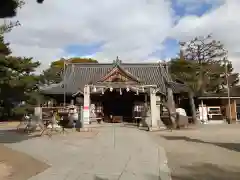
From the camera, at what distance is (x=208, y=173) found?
8.70 m

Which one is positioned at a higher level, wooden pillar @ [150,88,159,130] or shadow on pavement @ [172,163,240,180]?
wooden pillar @ [150,88,159,130]

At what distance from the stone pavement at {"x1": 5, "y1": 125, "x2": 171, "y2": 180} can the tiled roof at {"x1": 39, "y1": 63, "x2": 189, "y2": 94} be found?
745 inches

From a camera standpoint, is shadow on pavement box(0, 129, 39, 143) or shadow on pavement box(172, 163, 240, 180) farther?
shadow on pavement box(0, 129, 39, 143)

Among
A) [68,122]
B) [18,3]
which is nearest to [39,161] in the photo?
[18,3]

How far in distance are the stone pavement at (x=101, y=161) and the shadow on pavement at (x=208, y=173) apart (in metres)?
0.52

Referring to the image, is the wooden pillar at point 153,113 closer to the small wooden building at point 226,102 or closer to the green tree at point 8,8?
the small wooden building at point 226,102

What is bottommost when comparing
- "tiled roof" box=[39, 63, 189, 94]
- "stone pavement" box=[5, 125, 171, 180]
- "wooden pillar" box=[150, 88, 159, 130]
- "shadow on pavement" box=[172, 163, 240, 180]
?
"shadow on pavement" box=[172, 163, 240, 180]

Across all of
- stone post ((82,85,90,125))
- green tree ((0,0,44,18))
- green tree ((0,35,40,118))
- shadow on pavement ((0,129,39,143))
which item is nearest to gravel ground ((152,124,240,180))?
green tree ((0,0,44,18))

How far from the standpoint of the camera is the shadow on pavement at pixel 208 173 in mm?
8120

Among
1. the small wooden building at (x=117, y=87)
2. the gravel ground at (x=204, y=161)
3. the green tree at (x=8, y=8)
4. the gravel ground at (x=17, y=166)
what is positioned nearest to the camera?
the green tree at (x=8, y=8)

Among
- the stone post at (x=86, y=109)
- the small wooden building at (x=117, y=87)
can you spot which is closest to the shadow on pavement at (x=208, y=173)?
the stone post at (x=86, y=109)

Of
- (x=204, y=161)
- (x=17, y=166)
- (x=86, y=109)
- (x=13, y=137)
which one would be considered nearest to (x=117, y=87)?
(x=86, y=109)

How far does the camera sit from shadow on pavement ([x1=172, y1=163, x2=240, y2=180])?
812 centimetres

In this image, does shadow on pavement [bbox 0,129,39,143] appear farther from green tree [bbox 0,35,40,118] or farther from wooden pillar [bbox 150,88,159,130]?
green tree [bbox 0,35,40,118]
